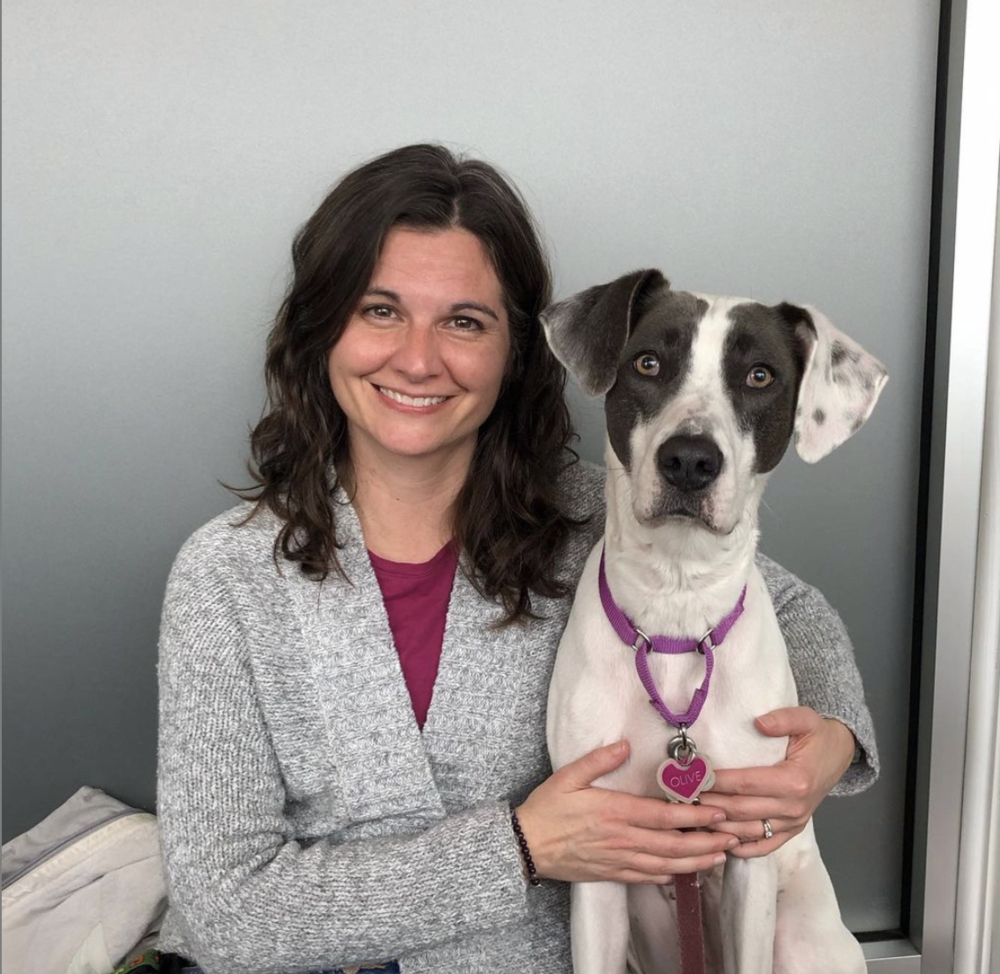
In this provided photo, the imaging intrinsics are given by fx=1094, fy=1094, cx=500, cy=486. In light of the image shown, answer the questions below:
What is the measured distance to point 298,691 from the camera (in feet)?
5.76

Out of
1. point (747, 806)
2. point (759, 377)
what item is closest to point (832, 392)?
point (759, 377)

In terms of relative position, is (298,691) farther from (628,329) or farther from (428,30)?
(428,30)

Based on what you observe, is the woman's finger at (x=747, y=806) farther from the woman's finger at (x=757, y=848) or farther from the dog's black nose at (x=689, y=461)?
the dog's black nose at (x=689, y=461)

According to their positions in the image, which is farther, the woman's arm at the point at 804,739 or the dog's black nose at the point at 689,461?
the woman's arm at the point at 804,739

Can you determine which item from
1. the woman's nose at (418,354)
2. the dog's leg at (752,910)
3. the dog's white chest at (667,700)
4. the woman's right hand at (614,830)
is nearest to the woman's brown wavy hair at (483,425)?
the woman's nose at (418,354)

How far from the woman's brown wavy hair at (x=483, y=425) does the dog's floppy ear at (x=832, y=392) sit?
0.50 meters

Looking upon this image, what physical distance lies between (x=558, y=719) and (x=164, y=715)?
62cm

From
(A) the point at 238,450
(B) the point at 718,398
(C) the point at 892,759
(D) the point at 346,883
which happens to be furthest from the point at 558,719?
(C) the point at 892,759

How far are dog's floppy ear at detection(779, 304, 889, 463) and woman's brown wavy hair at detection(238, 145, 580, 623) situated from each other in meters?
0.50

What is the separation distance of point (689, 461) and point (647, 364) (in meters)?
0.22

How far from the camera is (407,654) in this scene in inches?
72.9

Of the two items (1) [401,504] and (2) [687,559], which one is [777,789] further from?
(1) [401,504]

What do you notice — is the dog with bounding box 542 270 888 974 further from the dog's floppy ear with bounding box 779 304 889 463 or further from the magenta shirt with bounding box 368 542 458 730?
the magenta shirt with bounding box 368 542 458 730

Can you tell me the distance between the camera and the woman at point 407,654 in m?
1.63
